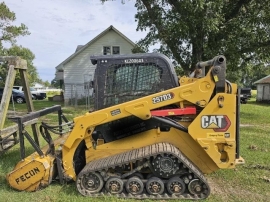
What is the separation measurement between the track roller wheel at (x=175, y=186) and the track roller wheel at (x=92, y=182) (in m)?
1.03

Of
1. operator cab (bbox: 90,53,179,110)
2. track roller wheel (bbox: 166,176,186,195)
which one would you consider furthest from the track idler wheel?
operator cab (bbox: 90,53,179,110)

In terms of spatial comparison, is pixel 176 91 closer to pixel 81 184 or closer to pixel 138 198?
pixel 138 198

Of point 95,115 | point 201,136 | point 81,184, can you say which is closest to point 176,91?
point 201,136

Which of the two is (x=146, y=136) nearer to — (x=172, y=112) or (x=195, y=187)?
(x=172, y=112)

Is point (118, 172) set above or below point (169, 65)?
below

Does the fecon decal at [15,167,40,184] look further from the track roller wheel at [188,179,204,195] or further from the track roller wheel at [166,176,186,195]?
the track roller wheel at [188,179,204,195]

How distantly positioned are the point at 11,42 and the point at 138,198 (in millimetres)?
20132

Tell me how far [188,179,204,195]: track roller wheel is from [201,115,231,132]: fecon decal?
0.83m

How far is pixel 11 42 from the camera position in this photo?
21.0 metres

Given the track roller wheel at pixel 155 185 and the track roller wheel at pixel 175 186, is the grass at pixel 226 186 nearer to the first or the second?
the track roller wheel at pixel 175 186

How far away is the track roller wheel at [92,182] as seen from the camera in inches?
168

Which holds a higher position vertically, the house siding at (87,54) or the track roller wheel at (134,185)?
the house siding at (87,54)

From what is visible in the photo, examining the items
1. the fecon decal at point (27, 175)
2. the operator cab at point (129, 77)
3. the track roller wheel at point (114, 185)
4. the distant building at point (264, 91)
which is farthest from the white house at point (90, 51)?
the track roller wheel at point (114, 185)

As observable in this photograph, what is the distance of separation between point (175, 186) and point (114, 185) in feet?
3.02
